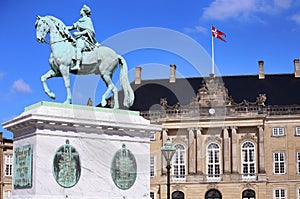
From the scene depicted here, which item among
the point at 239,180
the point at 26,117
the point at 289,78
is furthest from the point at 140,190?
the point at 289,78

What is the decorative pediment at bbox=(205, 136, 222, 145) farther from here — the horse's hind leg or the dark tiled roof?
the horse's hind leg

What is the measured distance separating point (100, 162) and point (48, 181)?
4.60ft

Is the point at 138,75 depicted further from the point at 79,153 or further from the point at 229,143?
the point at 79,153

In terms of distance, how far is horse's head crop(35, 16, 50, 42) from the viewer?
13.7 meters

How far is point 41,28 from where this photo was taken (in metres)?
13.7

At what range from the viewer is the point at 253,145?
53.8 m

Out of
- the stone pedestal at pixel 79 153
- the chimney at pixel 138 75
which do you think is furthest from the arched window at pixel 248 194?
the stone pedestal at pixel 79 153

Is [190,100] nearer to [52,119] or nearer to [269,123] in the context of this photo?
Result: [269,123]

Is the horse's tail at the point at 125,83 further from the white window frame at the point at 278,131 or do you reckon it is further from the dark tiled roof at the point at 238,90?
the white window frame at the point at 278,131

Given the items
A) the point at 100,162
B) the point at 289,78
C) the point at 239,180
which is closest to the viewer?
the point at 100,162

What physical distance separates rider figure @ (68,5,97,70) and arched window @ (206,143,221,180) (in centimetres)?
4116

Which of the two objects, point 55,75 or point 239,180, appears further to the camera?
point 239,180

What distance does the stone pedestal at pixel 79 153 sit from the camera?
12.5m

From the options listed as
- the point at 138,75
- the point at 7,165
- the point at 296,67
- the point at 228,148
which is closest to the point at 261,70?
the point at 296,67
